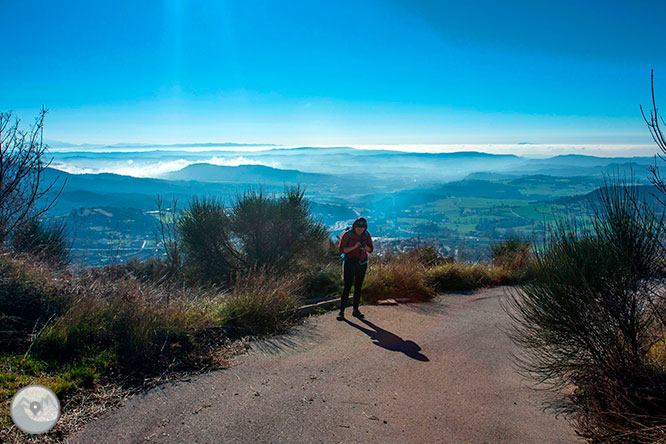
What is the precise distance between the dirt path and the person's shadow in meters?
0.02

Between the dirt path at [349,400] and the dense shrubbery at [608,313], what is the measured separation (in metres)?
0.39

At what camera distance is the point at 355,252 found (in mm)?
6098

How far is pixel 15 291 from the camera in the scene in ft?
14.2

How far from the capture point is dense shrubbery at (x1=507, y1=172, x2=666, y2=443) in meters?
2.90

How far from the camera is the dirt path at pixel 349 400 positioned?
290cm

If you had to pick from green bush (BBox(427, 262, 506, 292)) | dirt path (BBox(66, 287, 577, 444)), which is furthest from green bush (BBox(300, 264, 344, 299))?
dirt path (BBox(66, 287, 577, 444))

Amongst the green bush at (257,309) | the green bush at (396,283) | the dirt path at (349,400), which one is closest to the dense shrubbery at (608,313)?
the dirt path at (349,400)

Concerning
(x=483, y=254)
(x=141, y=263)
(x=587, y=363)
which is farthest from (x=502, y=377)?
(x=141, y=263)

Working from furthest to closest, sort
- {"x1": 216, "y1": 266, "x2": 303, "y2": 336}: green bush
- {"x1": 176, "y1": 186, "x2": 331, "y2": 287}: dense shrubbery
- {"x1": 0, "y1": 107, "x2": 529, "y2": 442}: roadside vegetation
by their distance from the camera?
{"x1": 176, "y1": 186, "x2": 331, "y2": 287}: dense shrubbery < {"x1": 216, "y1": 266, "x2": 303, "y2": 336}: green bush < {"x1": 0, "y1": 107, "x2": 529, "y2": 442}: roadside vegetation
